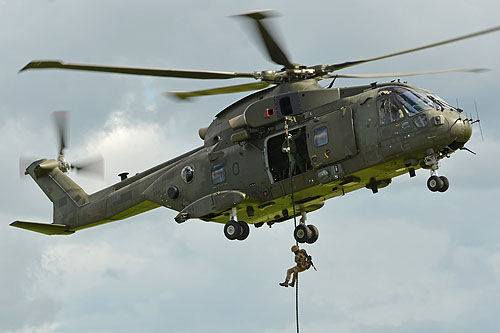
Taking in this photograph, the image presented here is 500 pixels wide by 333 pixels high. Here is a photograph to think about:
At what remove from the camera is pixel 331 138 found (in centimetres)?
2444

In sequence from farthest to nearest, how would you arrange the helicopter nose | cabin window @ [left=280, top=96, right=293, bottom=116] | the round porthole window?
the round porthole window < cabin window @ [left=280, top=96, right=293, bottom=116] < the helicopter nose

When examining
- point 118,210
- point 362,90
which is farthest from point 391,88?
point 118,210

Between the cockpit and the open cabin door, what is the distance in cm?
104

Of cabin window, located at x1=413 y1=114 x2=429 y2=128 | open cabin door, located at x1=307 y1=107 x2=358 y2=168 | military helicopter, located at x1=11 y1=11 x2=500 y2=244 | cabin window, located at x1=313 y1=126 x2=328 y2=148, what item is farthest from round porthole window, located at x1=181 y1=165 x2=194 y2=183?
cabin window, located at x1=413 y1=114 x2=429 y2=128

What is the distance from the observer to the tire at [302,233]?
26.7 m

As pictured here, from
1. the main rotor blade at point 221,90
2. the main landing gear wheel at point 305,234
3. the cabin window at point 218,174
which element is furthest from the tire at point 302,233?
the main rotor blade at point 221,90

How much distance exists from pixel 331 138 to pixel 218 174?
14.2 ft

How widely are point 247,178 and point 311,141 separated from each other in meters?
2.60

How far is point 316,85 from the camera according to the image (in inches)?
1022

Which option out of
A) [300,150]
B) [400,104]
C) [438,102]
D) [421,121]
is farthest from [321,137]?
[438,102]

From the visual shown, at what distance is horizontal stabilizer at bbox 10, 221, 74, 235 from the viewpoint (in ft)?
95.8

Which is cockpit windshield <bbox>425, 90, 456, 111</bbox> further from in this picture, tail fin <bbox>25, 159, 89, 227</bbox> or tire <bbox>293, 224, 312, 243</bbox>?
tail fin <bbox>25, 159, 89, 227</bbox>

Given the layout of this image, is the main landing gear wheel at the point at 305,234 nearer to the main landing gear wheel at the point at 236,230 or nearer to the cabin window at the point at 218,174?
the main landing gear wheel at the point at 236,230

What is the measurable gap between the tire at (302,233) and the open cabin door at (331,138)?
3.08 metres
